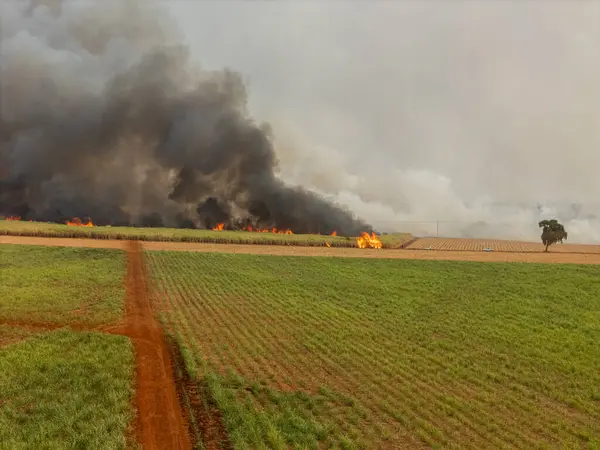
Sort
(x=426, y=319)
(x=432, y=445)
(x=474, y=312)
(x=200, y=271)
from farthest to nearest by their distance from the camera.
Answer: (x=200, y=271) → (x=474, y=312) → (x=426, y=319) → (x=432, y=445)

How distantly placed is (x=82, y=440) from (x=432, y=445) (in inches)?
387

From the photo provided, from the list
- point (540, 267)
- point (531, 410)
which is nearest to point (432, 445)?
point (531, 410)

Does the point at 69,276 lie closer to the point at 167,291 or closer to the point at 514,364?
the point at 167,291

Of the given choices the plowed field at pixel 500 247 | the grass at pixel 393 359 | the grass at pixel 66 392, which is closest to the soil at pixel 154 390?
the grass at pixel 66 392

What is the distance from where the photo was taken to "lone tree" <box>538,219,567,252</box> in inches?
3282

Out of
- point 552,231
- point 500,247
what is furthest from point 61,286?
point 500,247

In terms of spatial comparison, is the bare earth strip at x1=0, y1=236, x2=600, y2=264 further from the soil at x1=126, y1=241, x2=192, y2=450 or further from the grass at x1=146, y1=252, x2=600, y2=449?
the soil at x1=126, y1=241, x2=192, y2=450

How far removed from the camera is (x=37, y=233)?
90.6m

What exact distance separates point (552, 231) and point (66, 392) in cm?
9124

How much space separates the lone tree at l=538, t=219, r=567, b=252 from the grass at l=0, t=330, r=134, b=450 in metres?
86.5

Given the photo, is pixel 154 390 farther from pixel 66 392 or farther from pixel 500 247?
pixel 500 247

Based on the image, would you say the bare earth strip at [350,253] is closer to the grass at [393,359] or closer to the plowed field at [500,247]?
the plowed field at [500,247]

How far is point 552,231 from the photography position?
277 ft

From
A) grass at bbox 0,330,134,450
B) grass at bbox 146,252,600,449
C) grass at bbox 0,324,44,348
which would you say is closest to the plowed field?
grass at bbox 146,252,600,449
